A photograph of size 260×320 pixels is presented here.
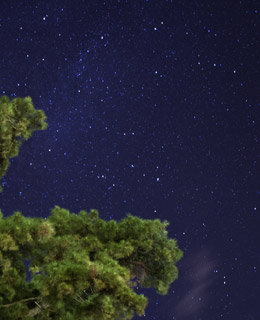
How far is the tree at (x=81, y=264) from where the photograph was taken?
13.6 ft

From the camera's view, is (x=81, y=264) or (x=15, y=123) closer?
(x=81, y=264)

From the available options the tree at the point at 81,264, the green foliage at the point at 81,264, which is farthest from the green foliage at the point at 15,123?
the green foliage at the point at 81,264

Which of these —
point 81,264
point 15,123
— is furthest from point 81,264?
point 15,123

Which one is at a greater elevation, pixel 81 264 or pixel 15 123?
pixel 15 123

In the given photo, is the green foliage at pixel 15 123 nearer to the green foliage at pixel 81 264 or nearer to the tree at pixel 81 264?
the tree at pixel 81 264

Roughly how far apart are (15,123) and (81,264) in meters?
2.78

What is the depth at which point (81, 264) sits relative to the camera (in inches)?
163

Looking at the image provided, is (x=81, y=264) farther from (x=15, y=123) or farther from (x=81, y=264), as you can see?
(x=15, y=123)

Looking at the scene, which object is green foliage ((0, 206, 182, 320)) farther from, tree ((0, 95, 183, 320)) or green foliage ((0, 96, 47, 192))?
green foliage ((0, 96, 47, 192))

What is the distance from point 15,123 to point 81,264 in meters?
2.78

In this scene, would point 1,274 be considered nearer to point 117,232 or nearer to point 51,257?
point 51,257

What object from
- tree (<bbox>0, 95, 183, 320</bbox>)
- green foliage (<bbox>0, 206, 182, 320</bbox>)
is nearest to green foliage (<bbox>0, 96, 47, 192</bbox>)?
tree (<bbox>0, 95, 183, 320</bbox>)

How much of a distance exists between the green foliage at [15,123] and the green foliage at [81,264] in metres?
1.26

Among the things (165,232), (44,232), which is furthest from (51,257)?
(165,232)
